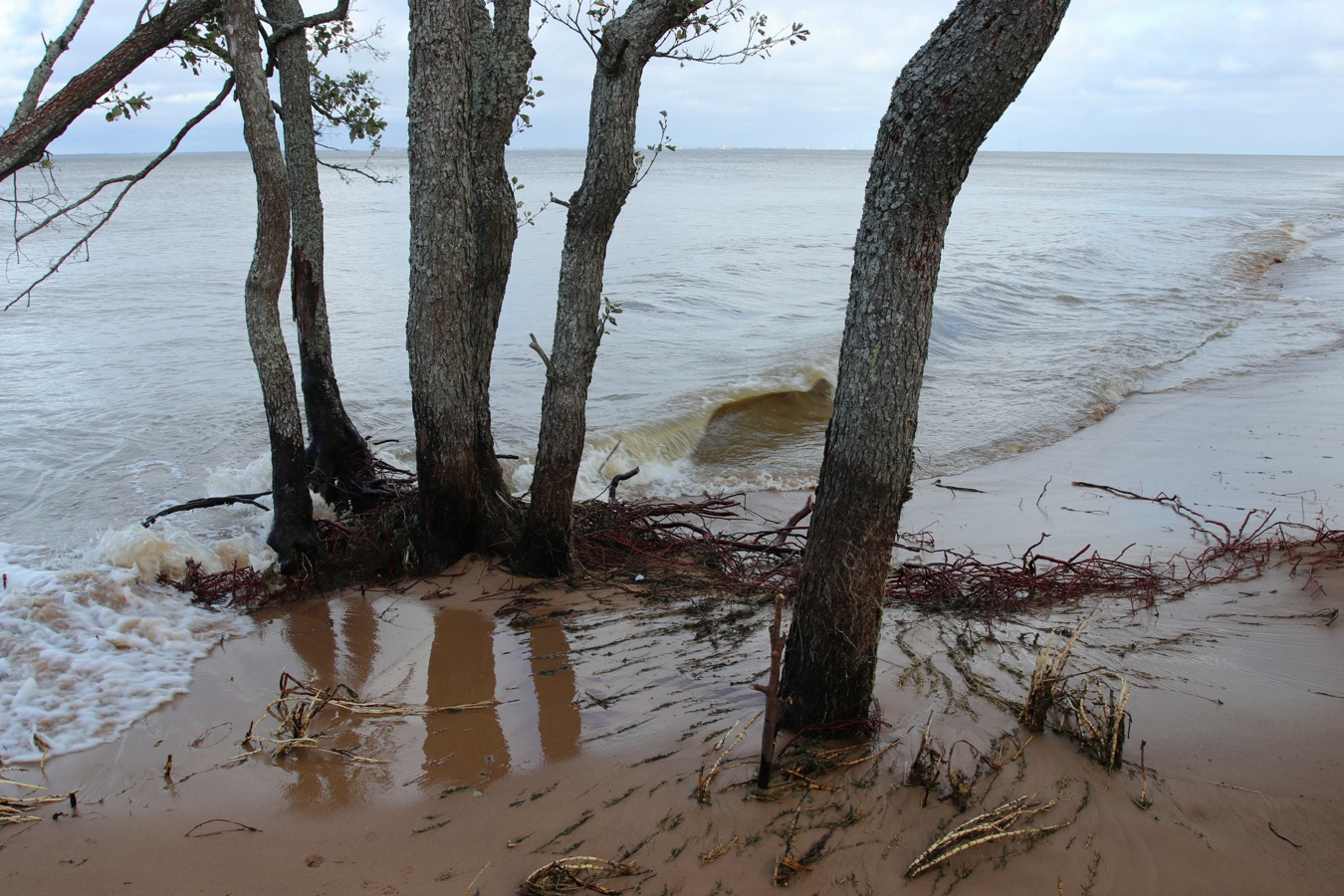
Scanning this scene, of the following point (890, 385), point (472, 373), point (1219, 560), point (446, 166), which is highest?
point (446, 166)

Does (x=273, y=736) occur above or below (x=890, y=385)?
below

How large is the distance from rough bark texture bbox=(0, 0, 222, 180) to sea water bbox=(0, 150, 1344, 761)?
2343 mm

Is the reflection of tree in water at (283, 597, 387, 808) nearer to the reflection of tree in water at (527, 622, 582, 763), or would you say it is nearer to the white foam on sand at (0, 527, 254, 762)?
the white foam on sand at (0, 527, 254, 762)

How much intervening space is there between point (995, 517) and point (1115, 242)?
2449cm

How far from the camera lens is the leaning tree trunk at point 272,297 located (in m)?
5.19

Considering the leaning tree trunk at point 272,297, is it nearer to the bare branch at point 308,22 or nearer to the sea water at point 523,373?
the sea water at point 523,373

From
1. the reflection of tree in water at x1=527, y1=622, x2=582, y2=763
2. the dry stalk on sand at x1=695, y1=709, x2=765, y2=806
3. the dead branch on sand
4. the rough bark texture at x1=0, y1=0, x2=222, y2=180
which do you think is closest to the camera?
the dry stalk on sand at x1=695, y1=709, x2=765, y2=806

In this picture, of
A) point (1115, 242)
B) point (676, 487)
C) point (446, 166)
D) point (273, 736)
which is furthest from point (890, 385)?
point (1115, 242)

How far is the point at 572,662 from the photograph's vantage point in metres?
4.45

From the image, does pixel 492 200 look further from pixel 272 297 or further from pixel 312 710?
pixel 312 710

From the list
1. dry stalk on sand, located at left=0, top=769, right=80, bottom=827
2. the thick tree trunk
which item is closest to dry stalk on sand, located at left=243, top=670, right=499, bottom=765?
dry stalk on sand, located at left=0, top=769, right=80, bottom=827

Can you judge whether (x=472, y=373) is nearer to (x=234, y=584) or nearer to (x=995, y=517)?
(x=234, y=584)

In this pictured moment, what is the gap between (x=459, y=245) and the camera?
211 inches

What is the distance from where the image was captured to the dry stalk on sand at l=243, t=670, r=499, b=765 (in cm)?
369
